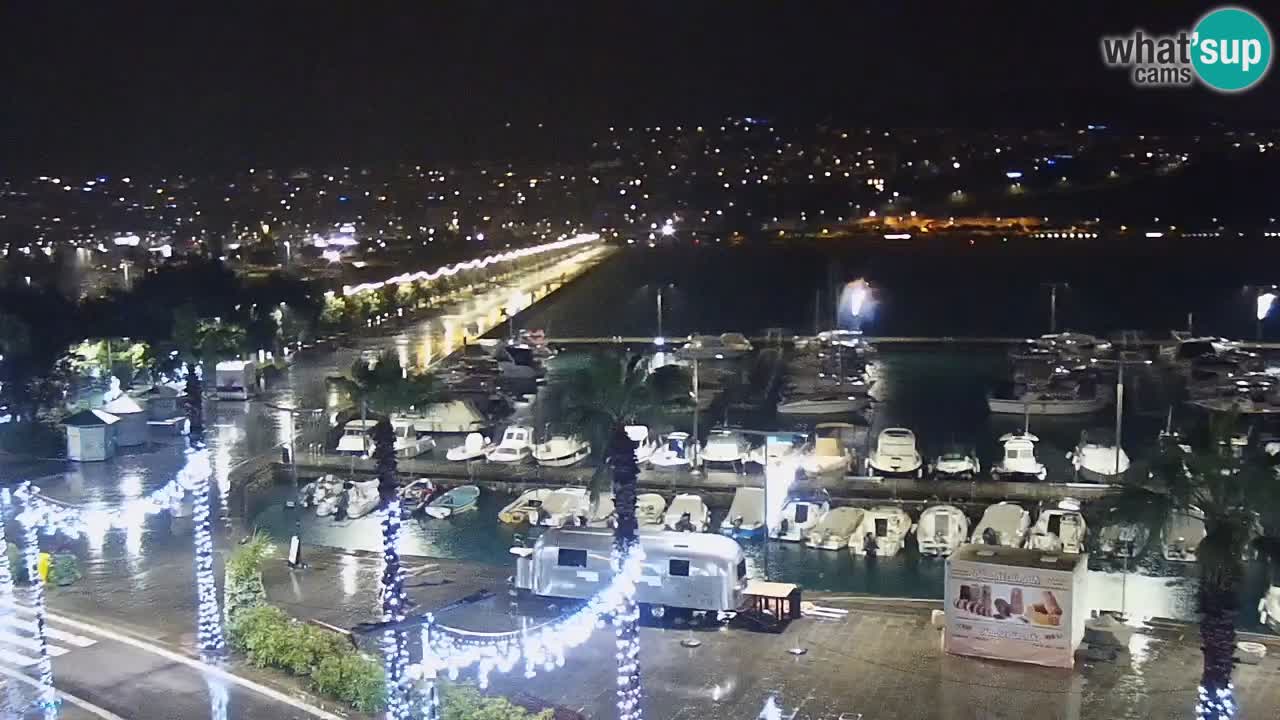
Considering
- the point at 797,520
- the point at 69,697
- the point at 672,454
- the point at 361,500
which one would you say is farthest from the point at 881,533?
the point at 69,697

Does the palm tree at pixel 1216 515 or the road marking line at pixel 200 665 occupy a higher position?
the palm tree at pixel 1216 515

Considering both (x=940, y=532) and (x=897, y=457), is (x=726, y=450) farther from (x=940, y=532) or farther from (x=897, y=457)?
(x=940, y=532)

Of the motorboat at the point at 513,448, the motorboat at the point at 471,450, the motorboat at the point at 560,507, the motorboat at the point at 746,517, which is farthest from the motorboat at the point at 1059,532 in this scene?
the motorboat at the point at 471,450

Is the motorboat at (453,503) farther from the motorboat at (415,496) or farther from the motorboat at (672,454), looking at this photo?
the motorboat at (672,454)

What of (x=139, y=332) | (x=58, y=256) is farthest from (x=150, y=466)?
(x=58, y=256)

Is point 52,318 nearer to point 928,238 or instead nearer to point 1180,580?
point 1180,580

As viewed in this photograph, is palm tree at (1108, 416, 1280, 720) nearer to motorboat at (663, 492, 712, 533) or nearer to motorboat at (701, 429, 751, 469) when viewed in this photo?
motorboat at (663, 492, 712, 533)

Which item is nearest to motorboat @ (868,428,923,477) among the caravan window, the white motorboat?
the white motorboat
